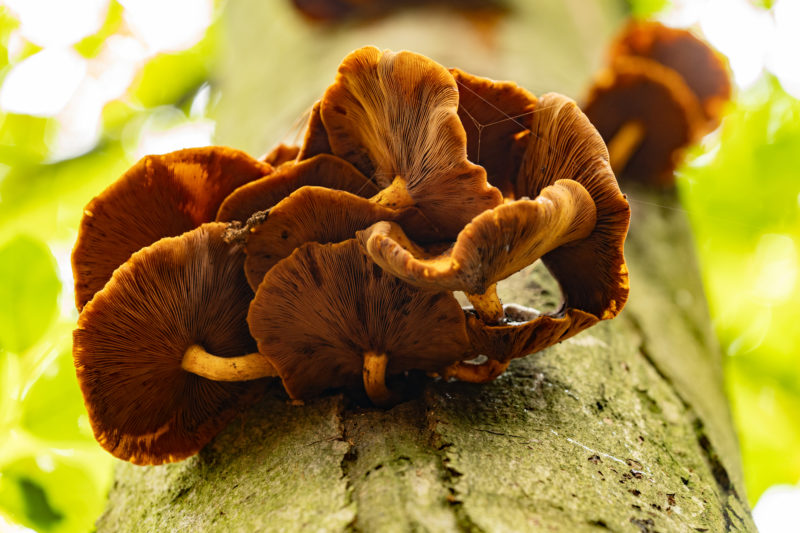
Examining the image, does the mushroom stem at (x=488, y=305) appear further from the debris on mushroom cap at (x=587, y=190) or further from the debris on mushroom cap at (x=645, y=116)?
the debris on mushroom cap at (x=645, y=116)

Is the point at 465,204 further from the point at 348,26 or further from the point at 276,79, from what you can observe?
the point at 276,79

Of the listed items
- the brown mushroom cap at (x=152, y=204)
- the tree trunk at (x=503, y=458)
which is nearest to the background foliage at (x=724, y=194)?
the brown mushroom cap at (x=152, y=204)

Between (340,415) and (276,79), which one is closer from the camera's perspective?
(340,415)

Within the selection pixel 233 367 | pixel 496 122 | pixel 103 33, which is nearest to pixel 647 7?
pixel 103 33

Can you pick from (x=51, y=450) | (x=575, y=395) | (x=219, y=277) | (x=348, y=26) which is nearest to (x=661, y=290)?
(x=575, y=395)

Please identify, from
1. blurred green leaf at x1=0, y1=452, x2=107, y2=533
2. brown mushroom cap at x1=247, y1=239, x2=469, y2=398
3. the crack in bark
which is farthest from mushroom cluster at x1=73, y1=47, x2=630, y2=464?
blurred green leaf at x1=0, y1=452, x2=107, y2=533

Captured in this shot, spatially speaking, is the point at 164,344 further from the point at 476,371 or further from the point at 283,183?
the point at 476,371
